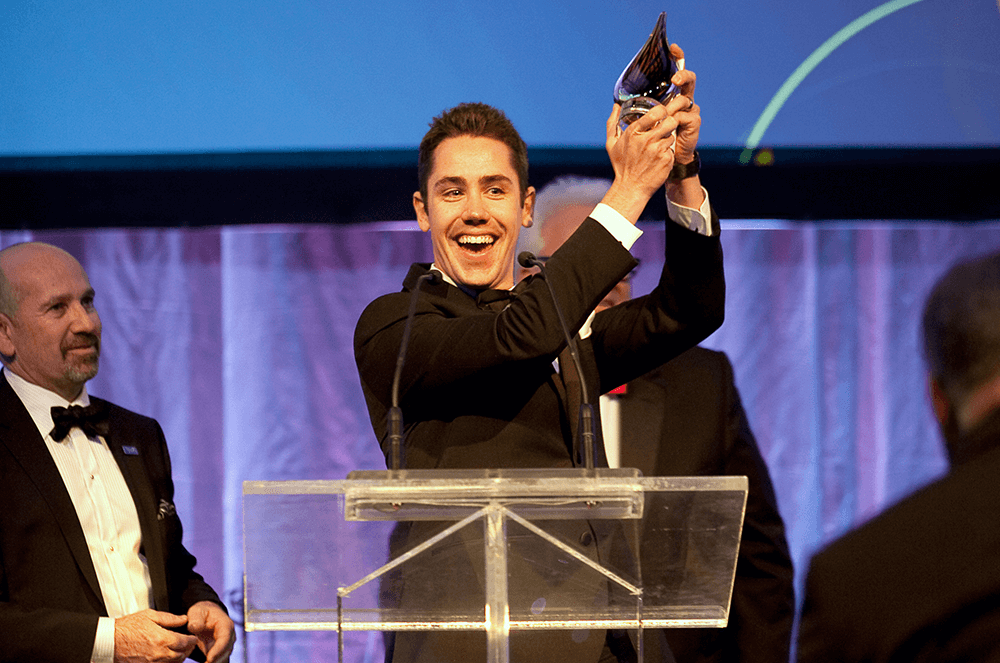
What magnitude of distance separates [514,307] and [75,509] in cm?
157

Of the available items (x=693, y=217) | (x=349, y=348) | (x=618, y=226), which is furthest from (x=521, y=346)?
(x=349, y=348)

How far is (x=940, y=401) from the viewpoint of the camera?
1.46m

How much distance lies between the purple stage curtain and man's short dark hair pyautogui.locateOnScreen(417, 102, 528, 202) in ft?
4.53

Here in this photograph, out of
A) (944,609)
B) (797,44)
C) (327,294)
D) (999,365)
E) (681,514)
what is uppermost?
(797,44)

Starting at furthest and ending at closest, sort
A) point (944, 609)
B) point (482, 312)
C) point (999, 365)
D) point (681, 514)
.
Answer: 1. point (482, 312)
2. point (681, 514)
3. point (999, 365)
4. point (944, 609)

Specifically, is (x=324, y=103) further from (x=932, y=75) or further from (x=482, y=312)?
(x=932, y=75)

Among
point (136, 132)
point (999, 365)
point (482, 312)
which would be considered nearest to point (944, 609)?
point (999, 365)

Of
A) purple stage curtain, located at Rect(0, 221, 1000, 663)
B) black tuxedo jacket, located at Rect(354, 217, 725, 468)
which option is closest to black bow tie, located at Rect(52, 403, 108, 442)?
purple stage curtain, located at Rect(0, 221, 1000, 663)

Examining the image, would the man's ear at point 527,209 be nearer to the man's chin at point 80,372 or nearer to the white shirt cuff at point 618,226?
the white shirt cuff at point 618,226

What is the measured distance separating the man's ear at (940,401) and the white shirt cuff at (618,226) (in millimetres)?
687

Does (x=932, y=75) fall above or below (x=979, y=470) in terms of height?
above

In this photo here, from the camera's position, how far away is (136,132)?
3.67 metres

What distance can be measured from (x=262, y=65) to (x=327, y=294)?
30.9 inches

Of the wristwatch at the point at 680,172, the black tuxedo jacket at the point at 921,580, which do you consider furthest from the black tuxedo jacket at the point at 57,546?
the black tuxedo jacket at the point at 921,580
